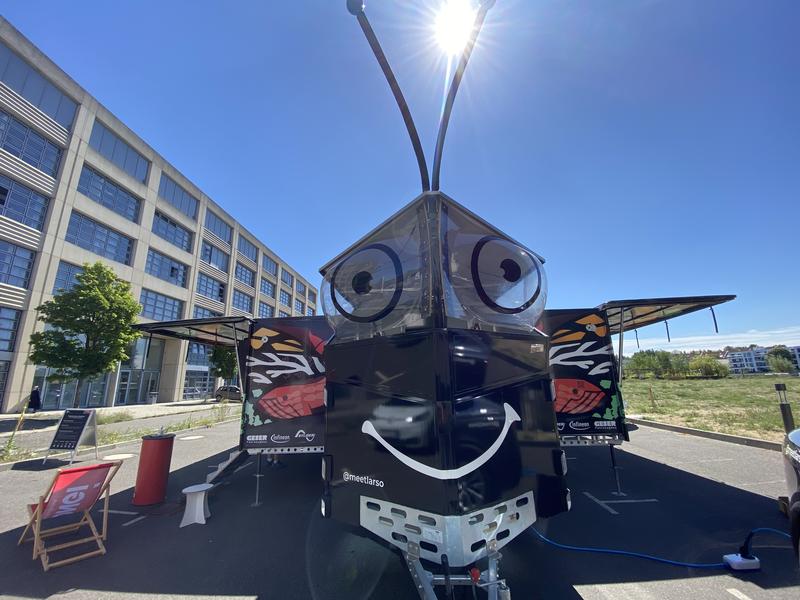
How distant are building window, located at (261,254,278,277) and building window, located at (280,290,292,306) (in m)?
3.71

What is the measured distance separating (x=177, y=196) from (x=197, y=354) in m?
15.0

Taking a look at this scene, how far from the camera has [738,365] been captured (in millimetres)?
152500

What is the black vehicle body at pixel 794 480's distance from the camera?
2.76 m

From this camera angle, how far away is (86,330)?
1589 centimetres

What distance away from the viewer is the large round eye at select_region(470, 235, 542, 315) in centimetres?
309

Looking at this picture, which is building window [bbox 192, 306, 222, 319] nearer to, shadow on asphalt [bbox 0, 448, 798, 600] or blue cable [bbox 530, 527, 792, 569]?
shadow on asphalt [bbox 0, 448, 798, 600]

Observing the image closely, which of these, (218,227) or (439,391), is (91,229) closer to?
(218,227)

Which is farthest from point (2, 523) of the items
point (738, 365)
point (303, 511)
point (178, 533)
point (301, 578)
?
point (738, 365)

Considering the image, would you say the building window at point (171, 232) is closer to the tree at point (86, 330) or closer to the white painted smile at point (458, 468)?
the tree at point (86, 330)

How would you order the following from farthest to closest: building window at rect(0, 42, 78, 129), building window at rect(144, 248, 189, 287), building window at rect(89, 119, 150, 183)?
1. building window at rect(144, 248, 189, 287)
2. building window at rect(89, 119, 150, 183)
3. building window at rect(0, 42, 78, 129)

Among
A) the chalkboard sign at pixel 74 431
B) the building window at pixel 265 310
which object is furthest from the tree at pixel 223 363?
the chalkboard sign at pixel 74 431

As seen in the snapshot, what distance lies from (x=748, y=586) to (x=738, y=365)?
212913 millimetres

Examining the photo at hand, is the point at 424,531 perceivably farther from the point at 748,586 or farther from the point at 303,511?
the point at 303,511

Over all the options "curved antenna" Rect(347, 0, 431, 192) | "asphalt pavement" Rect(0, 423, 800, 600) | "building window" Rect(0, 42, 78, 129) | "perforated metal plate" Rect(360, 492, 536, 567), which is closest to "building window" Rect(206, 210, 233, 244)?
"building window" Rect(0, 42, 78, 129)
